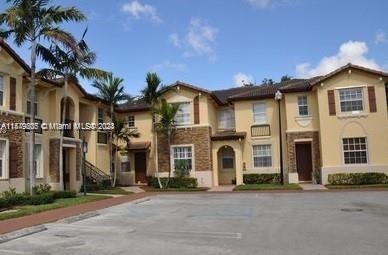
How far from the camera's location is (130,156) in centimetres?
3259

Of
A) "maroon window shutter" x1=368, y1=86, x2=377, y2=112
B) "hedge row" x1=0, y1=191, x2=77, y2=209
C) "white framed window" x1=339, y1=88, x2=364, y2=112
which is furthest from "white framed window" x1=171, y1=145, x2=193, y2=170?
"hedge row" x1=0, y1=191, x2=77, y2=209

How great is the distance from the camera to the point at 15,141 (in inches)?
802

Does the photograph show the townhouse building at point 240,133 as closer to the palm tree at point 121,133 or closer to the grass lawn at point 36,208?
the palm tree at point 121,133

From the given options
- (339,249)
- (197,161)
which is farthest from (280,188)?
(339,249)

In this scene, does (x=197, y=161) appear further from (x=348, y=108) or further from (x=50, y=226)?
(x=50, y=226)

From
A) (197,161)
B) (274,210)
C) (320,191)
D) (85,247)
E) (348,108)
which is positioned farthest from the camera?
(197,161)

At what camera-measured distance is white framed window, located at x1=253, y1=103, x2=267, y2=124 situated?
3009cm

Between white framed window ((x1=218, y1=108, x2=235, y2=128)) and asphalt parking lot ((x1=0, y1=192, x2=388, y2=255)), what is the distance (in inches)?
597

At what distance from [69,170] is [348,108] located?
1764 centimetres

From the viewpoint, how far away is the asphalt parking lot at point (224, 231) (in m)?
8.98

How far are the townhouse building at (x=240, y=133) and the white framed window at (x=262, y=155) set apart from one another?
7 centimetres

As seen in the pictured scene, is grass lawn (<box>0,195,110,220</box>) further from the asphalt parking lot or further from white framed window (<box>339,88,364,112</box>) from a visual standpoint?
white framed window (<box>339,88,364,112</box>)

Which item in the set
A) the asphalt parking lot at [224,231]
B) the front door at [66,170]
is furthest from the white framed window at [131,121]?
the asphalt parking lot at [224,231]

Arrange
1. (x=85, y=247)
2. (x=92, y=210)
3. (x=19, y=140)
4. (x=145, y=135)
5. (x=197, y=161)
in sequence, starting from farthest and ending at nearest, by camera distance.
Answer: (x=145, y=135) → (x=197, y=161) → (x=19, y=140) → (x=92, y=210) → (x=85, y=247)
